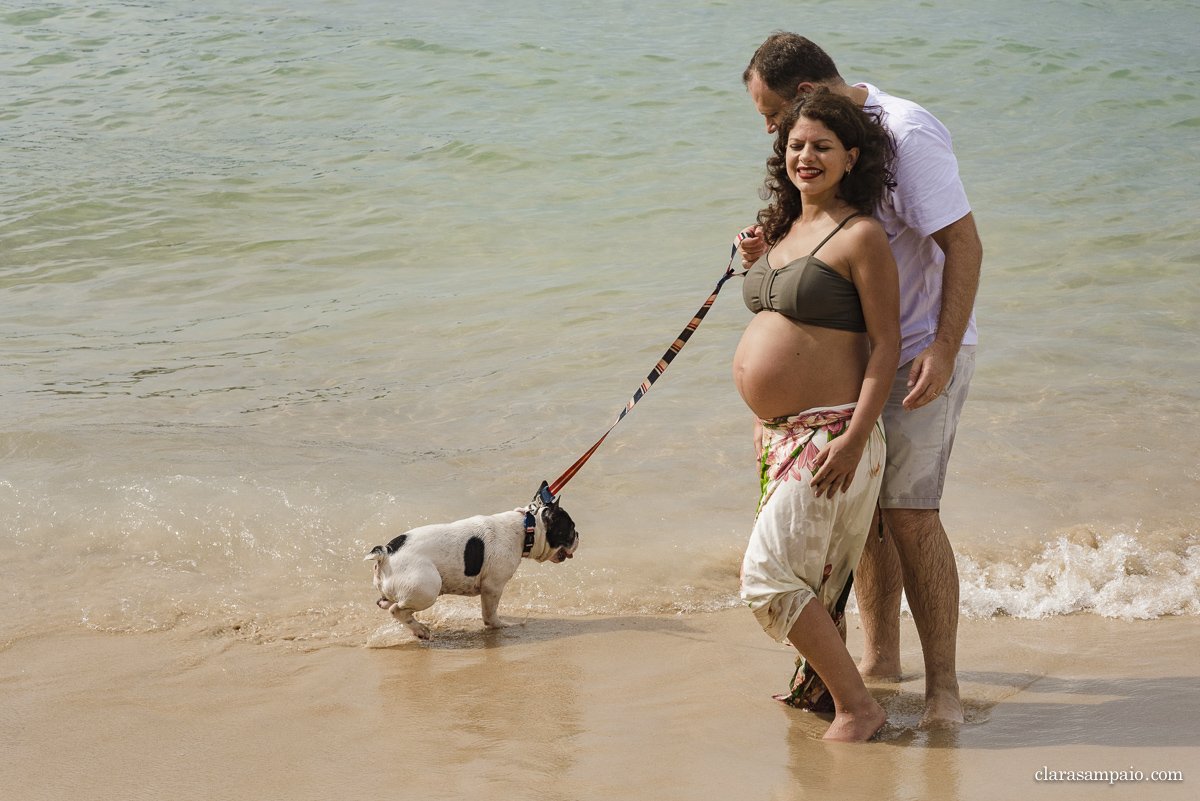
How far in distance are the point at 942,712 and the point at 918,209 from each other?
163 centimetres

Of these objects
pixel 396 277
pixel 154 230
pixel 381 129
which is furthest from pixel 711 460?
pixel 381 129

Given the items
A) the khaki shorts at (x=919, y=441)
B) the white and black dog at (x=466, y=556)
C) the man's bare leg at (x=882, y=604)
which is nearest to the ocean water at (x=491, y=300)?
the white and black dog at (x=466, y=556)

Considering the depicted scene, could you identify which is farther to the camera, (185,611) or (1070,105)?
(1070,105)

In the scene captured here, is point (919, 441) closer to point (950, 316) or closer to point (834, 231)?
point (950, 316)

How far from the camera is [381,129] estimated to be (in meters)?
14.0

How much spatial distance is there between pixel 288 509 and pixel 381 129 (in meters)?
9.87

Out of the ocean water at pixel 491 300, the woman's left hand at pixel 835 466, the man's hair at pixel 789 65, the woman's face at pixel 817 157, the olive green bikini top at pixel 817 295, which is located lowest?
the ocean water at pixel 491 300

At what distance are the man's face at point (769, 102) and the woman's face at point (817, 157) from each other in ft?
0.99

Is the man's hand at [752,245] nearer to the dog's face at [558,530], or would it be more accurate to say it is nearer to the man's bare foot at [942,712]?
the dog's face at [558,530]

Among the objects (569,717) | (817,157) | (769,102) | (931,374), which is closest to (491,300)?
(769,102)

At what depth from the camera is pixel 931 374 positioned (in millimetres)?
3146

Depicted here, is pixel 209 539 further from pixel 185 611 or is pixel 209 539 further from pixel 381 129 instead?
pixel 381 129

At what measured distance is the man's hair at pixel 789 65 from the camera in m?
3.36

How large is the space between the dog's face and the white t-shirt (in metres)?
1.67
